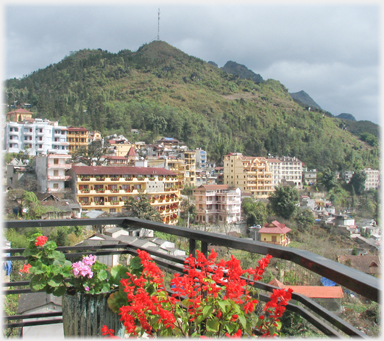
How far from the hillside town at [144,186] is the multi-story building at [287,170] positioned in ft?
1.30

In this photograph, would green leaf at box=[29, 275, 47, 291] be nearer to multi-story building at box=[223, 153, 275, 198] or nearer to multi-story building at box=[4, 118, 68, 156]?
multi-story building at box=[4, 118, 68, 156]

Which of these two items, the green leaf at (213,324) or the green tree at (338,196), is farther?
the green tree at (338,196)

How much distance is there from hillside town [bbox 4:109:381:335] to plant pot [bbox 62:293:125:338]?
341 inches

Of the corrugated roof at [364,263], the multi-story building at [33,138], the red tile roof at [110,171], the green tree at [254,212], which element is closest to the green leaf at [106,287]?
the corrugated roof at [364,263]

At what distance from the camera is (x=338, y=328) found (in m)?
0.90

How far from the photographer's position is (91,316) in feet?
4.14

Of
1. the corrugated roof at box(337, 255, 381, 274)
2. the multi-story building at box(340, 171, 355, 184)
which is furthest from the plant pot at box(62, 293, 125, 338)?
the multi-story building at box(340, 171, 355, 184)

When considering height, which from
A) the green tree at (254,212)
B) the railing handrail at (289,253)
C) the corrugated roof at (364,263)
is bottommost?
the corrugated roof at (364,263)

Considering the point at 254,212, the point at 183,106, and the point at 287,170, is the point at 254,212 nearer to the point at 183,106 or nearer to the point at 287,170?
the point at 287,170

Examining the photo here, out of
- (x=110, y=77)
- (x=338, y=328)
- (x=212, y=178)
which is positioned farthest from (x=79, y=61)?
(x=338, y=328)

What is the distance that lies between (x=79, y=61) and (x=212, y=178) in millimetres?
60244

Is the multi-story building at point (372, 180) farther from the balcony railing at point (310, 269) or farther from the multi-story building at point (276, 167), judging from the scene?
the balcony railing at point (310, 269)

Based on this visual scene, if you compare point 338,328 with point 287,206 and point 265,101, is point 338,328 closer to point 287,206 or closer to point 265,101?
point 287,206

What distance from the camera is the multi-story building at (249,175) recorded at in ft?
112
